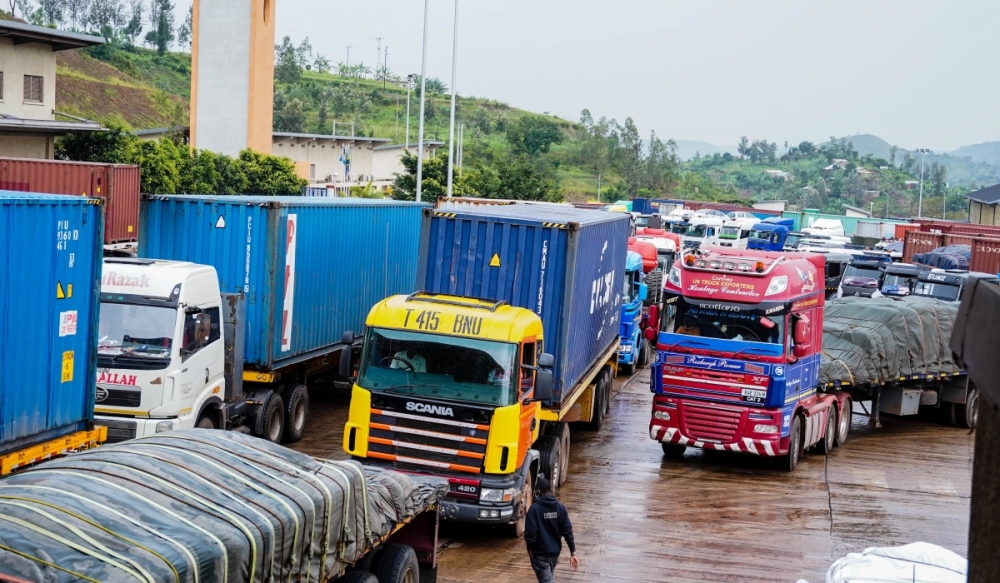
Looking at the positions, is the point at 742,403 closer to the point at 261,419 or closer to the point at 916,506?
the point at 916,506

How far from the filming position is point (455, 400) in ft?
41.5

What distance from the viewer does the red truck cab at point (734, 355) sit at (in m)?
17.2

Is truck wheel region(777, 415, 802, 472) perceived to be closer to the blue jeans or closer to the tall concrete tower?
the blue jeans

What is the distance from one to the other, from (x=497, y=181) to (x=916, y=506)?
41698 mm

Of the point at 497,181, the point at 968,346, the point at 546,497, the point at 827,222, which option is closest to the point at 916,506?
the point at 546,497

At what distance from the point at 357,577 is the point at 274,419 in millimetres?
9321

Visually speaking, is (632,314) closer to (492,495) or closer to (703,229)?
(492,495)

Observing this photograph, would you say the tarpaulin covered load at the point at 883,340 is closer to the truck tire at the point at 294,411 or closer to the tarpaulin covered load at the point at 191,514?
the truck tire at the point at 294,411

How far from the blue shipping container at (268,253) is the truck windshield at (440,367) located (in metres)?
4.50

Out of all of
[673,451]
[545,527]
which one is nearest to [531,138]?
[673,451]

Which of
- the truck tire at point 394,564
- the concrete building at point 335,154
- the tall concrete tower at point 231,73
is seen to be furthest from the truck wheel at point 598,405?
the concrete building at point 335,154

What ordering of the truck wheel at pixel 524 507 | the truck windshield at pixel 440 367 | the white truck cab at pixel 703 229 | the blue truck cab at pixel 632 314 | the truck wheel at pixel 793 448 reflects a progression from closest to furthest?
1. the truck windshield at pixel 440 367
2. the truck wheel at pixel 524 507
3. the truck wheel at pixel 793 448
4. the blue truck cab at pixel 632 314
5. the white truck cab at pixel 703 229

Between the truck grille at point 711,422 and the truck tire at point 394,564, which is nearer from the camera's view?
the truck tire at point 394,564

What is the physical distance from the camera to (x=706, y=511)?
1551cm
